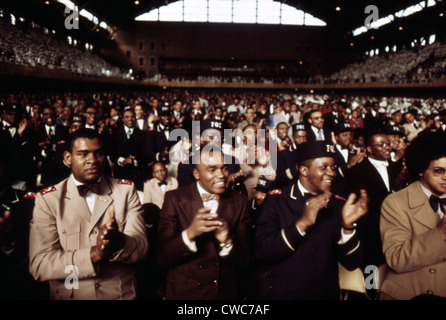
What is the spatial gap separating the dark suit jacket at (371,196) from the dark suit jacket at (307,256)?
886mm

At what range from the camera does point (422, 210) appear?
2.19 m

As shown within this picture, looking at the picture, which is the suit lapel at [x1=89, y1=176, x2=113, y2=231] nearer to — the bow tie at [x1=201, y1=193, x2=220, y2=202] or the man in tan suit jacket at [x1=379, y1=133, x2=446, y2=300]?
the bow tie at [x1=201, y1=193, x2=220, y2=202]

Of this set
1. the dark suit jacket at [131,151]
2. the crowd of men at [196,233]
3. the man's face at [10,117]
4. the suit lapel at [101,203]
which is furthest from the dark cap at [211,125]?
the man's face at [10,117]

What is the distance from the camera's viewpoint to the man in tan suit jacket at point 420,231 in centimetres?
201

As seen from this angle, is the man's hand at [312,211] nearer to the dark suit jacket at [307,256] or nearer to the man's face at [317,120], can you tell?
the dark suit jacket at [307,256]

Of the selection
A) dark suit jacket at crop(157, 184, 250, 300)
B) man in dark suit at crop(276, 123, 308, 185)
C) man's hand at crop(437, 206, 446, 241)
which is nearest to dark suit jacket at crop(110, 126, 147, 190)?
man in dark suit at crop(276, 123, 308, 185)

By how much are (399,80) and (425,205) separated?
1001 inches

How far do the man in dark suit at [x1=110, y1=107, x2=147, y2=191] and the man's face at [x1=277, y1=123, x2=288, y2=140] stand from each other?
2.35m

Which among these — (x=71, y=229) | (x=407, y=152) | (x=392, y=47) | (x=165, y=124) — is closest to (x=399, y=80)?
(x=392, y=47)

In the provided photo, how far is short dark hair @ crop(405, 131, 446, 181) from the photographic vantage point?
2.30 meters

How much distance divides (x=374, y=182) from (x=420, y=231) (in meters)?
1.37

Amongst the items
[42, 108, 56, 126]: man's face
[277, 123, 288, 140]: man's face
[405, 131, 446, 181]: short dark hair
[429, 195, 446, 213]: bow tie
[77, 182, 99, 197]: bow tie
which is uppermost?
[42, 108, 56, 126]: man's face

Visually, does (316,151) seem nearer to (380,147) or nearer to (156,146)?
(380,147)

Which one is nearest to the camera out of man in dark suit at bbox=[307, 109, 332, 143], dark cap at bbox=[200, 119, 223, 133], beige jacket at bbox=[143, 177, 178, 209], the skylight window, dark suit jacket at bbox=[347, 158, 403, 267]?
dark suit jacket at bbox=[347, 158, 403, 267]
